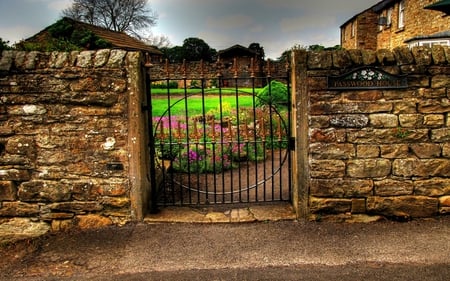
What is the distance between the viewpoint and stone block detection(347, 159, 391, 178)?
14.7 feet

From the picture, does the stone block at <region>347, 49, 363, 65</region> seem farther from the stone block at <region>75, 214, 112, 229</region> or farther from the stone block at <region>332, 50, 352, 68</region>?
the stone block at <region>75, 214, 112, 229</region>

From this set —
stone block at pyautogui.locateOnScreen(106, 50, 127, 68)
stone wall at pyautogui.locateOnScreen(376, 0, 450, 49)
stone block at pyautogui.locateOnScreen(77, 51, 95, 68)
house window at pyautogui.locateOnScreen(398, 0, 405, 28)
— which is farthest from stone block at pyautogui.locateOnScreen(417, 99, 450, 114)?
house window at pyautogui.locateOnScreen(398, 0, 405, 28)

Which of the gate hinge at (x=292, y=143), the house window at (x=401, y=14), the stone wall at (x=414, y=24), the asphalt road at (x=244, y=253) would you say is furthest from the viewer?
the house window at (x=401, y=14)

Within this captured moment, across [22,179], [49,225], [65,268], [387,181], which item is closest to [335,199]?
[387,181]

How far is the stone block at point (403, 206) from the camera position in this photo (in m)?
4.52

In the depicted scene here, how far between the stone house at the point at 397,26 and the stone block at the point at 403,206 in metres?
9.60

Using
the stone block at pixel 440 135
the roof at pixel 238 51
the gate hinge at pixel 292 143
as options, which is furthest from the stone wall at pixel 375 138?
the roof at pixel 238 51

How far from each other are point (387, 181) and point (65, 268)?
3.62 meters

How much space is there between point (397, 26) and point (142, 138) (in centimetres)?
2461

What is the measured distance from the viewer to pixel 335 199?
178 inches

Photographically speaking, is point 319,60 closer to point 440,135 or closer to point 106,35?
point 440,135

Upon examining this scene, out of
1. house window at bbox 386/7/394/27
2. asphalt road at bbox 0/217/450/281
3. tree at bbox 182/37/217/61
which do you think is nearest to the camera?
asphalt road at bbox 0/217/450/281

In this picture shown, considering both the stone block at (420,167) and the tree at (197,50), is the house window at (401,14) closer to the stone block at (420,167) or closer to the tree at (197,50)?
the stone block at (420,167)

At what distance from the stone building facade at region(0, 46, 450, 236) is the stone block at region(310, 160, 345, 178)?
0.01 metres
